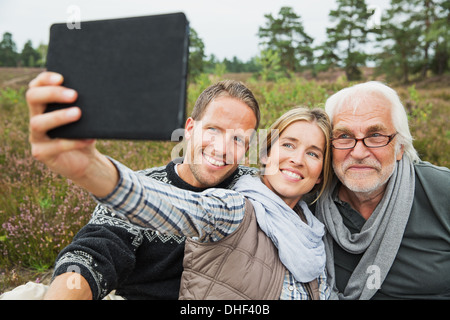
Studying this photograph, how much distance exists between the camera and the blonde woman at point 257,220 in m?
1.34

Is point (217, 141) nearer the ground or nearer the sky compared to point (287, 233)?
nearer the sky

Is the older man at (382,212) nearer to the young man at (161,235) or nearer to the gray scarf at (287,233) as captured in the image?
the gray scarf at (287,233)

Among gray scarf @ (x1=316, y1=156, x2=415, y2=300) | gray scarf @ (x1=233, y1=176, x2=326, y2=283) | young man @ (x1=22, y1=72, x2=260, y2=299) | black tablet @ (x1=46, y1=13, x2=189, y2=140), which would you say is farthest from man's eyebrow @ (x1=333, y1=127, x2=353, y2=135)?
black tablet @ (x1=46, y1=13, x2=189, y2=140)

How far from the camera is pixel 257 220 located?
1882 millimetres

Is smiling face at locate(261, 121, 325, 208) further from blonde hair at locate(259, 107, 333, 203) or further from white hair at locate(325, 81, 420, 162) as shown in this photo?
white hair at locate(325, 81, 420, 162)

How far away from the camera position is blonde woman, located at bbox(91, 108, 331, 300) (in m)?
1.34

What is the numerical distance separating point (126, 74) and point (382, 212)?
199cm

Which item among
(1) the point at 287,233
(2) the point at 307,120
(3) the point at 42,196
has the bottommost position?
(3) the point at 42,196

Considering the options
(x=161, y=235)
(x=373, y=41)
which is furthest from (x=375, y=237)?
(x=373, y=41)

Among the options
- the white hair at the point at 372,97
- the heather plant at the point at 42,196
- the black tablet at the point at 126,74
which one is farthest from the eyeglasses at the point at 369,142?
the black tablet at the point at 126,74

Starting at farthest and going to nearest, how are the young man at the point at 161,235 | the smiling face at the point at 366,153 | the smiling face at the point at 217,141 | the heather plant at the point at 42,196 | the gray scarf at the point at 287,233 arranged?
the heather plant at the point at 42,196, the smiling face at the point at 366,153, the smiling face at the point at 217,141, the gray scarf at the point at 287,233, the young man at the point at 161,235

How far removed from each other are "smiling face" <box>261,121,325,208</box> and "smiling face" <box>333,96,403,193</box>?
23cm

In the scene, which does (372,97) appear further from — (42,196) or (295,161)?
(42,196)
